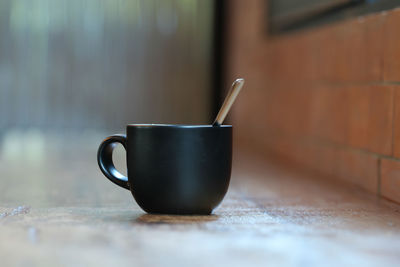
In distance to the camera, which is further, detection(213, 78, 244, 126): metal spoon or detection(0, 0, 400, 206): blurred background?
detection(0, 0, 400, 206): blurred background

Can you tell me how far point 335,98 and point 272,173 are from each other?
209 millimetres

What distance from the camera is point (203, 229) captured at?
62 centimetres

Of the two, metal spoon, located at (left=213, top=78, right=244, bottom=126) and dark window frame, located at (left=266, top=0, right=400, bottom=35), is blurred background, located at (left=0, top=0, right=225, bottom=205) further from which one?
metal spoon, located at (left=213, top=78, right=244, bottom=126)

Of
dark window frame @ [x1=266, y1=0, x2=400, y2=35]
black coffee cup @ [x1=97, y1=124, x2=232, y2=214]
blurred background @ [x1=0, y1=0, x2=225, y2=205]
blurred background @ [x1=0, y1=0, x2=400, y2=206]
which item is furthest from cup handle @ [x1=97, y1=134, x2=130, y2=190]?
blurred background @ [x1=0, y1=0, x2=225, y2=205]

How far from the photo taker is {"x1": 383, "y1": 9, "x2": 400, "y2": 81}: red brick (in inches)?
34.4

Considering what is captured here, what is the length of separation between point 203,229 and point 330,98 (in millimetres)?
672

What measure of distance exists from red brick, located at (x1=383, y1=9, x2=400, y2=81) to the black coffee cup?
0.36m

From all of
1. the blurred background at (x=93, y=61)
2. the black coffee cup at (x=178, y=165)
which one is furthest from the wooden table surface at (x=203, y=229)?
the blurred background at (x=93, y=61)

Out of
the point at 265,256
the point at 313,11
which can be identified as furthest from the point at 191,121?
the point at 265,256

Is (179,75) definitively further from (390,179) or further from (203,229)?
(203,229)

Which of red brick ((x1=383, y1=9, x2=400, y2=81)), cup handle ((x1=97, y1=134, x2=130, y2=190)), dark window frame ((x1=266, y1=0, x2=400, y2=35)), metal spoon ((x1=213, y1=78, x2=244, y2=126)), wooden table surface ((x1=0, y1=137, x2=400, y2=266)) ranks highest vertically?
dark window frame ((x1=266, y1=0, x2=400, y2=35))

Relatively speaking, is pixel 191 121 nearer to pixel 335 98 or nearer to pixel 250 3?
pixel 250 3

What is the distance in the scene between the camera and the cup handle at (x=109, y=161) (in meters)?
0.69

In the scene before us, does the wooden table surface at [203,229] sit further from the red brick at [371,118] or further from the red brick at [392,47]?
the red brick at [392,47]
